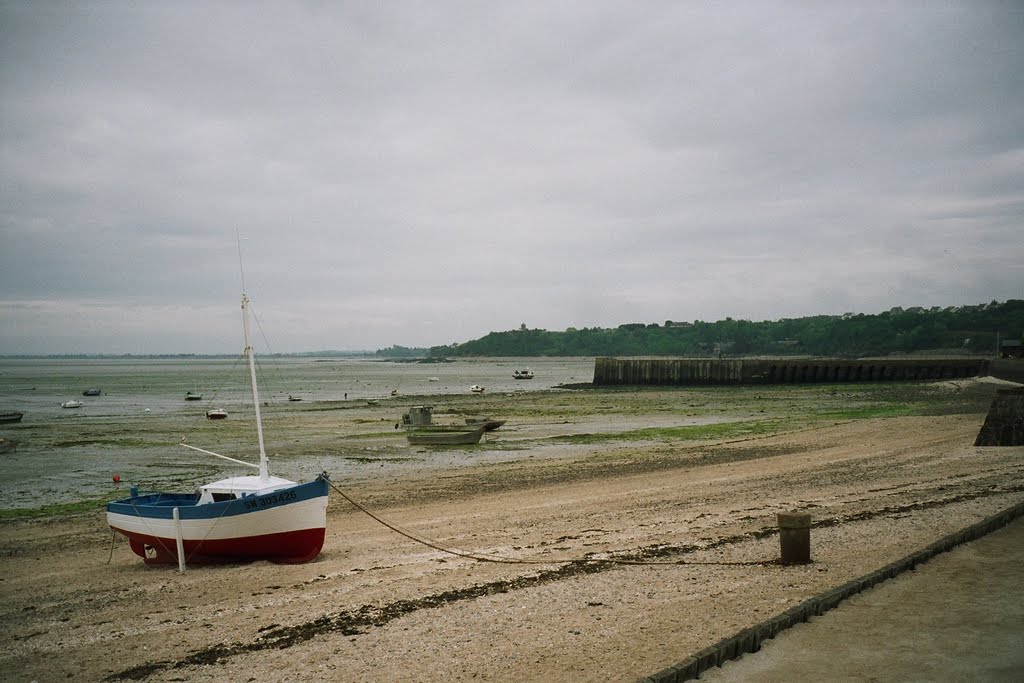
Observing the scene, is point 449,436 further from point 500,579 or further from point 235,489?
point 500,579

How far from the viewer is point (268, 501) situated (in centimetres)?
1316

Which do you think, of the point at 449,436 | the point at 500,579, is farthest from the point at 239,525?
the point at 449,436

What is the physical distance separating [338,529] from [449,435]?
18.2 meters

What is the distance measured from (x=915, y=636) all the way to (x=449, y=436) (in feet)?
93.2

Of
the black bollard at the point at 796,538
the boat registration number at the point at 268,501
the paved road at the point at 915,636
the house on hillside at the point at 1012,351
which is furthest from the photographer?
the house on hillside at the point at 1012,351

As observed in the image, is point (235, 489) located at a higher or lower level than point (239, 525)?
higher

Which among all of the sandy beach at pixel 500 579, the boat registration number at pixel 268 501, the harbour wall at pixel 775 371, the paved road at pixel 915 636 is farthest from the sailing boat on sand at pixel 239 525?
the harbour wall at pixel 775 371

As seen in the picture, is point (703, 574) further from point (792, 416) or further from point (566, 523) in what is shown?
point (792, 416)

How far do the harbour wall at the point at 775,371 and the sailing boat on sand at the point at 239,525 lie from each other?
76.3 metres

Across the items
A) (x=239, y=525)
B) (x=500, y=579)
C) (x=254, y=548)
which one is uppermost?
(x=239, y=525)

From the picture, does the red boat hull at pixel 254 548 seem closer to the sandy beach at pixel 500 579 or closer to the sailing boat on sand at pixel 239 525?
the sailing boat on sand at pixel 239 525

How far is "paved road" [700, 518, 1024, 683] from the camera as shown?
6.30m

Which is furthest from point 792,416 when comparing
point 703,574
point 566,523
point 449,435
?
point 703,574

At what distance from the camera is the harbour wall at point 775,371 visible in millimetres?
80500
